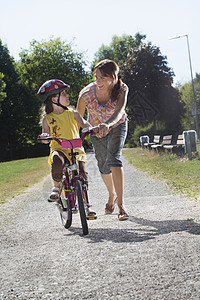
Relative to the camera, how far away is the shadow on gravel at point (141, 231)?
4.00m

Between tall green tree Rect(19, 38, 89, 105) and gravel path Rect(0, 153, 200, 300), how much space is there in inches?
1552

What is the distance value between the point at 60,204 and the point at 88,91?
1.47 metres

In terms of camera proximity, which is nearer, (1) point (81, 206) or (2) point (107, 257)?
(2) point (107, 257)

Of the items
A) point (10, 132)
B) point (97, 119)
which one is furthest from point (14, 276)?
point (10, 132)

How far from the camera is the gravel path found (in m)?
2.70

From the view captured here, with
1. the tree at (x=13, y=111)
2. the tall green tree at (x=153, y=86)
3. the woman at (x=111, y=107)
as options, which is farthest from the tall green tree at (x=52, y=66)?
the woman at (x=111, y=107)

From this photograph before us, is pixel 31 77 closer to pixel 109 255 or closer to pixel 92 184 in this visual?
pixel 92 184

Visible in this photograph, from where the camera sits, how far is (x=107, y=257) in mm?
3410

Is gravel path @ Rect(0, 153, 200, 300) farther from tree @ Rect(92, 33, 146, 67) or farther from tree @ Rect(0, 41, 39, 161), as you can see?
tree @ Rect(92, 33, 146, 67)

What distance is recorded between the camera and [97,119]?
17.2 feet

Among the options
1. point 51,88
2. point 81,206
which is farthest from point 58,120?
point 81,206

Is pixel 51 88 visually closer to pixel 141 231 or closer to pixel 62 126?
pixel 62 126

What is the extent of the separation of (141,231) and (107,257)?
37.8 inches

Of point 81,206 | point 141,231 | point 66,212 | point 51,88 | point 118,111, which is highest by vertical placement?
point 51,88
